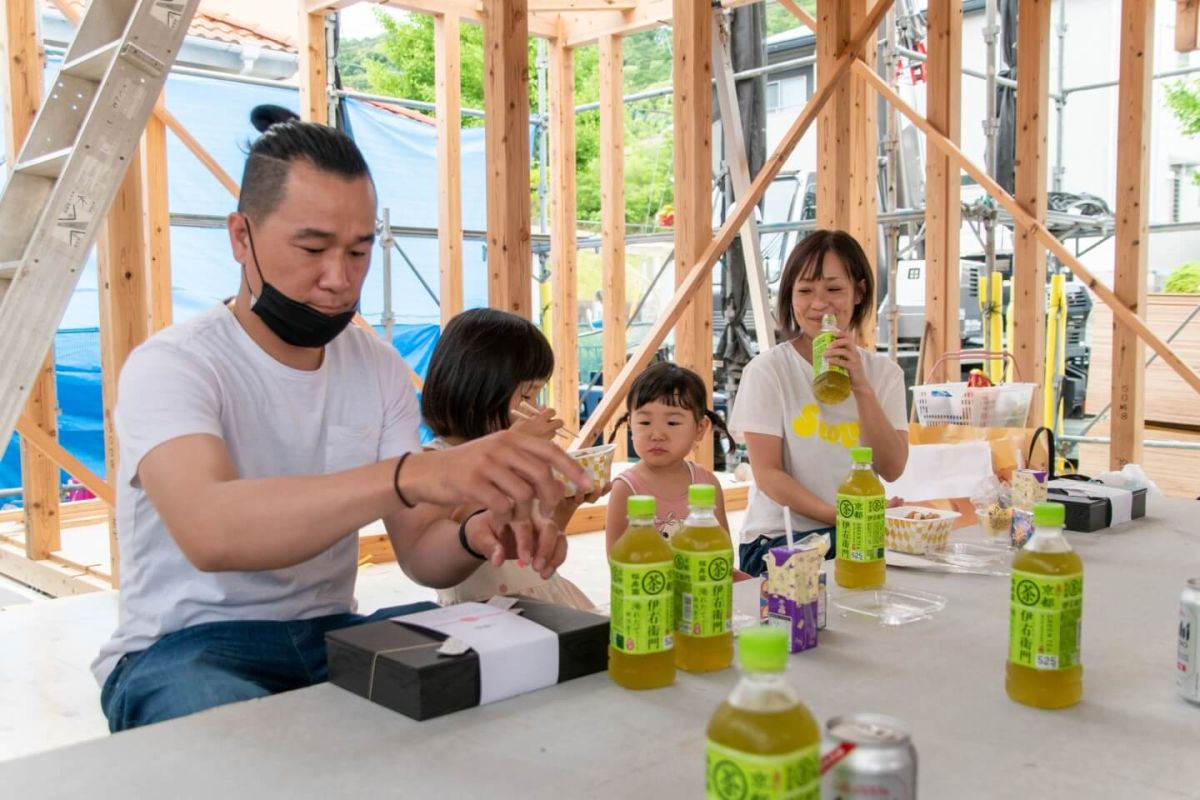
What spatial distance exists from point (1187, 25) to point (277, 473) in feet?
15.6

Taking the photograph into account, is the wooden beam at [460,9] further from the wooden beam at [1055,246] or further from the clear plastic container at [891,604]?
the clear plastic container at [891,604]

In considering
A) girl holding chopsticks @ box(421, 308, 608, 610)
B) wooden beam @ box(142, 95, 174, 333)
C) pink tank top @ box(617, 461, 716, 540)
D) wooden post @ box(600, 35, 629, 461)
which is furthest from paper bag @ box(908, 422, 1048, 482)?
wooden beam @ box(142, 95, 174, 333)

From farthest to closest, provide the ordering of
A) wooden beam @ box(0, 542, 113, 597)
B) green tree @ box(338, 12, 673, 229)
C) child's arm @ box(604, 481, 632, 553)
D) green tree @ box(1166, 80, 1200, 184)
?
green tree @ box(338, 12, 673, 229) → green tree @ box(1166, 80, 1200, 184) → wooden beam @ box(0, 542, 113, 597) → child's arm @ box(604, 481, 632, 553)

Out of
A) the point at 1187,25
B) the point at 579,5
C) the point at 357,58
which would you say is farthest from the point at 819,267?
the point at 357,58

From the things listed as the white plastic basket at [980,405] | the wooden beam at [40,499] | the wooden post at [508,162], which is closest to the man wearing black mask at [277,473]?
the wooden post at [508,162]

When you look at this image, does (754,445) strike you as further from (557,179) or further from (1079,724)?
(557,179)

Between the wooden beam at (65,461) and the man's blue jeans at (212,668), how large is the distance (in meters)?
2.76

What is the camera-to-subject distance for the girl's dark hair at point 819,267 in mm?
2811

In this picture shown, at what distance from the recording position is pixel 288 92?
24.8ft

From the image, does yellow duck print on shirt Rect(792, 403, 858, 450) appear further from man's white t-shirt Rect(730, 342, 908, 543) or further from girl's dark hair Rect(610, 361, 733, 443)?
girl's dark hair Rect(610, 361, 733, 443)

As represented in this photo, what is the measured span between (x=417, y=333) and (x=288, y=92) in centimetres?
202

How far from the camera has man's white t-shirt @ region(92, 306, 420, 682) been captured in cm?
154

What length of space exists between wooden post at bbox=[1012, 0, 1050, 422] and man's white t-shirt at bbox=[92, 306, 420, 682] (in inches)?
153

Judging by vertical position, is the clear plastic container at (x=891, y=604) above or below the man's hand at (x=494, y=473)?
below
